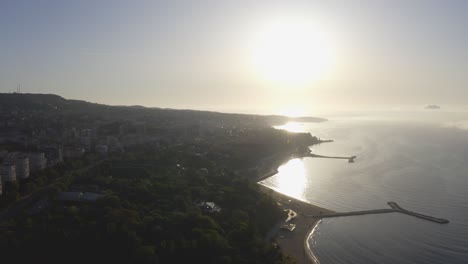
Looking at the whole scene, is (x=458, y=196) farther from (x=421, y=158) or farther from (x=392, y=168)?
(x=421, y=158)

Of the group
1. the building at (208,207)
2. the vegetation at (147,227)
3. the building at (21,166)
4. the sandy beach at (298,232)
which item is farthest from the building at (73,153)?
the sandy beach at (298,232)

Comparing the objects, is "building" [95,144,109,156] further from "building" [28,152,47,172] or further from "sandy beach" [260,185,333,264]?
"sandy beach" [260,185,333,264]

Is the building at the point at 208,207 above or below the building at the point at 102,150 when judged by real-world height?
below

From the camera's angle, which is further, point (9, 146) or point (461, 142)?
point (461, 142)

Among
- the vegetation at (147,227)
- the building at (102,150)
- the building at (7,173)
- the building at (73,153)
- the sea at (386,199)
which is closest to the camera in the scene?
the vegetation at (147,227)

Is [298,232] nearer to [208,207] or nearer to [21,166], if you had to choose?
[208,207]

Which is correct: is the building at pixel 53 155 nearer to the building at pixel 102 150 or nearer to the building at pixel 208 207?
the building at pixel 102 150

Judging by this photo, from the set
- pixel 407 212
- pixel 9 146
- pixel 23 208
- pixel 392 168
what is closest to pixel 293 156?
pixel 392 168

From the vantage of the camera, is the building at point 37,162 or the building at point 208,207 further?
the building at point 37,162

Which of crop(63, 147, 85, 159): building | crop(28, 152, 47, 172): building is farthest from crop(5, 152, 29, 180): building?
crop(63, 147, 85, 159): building
